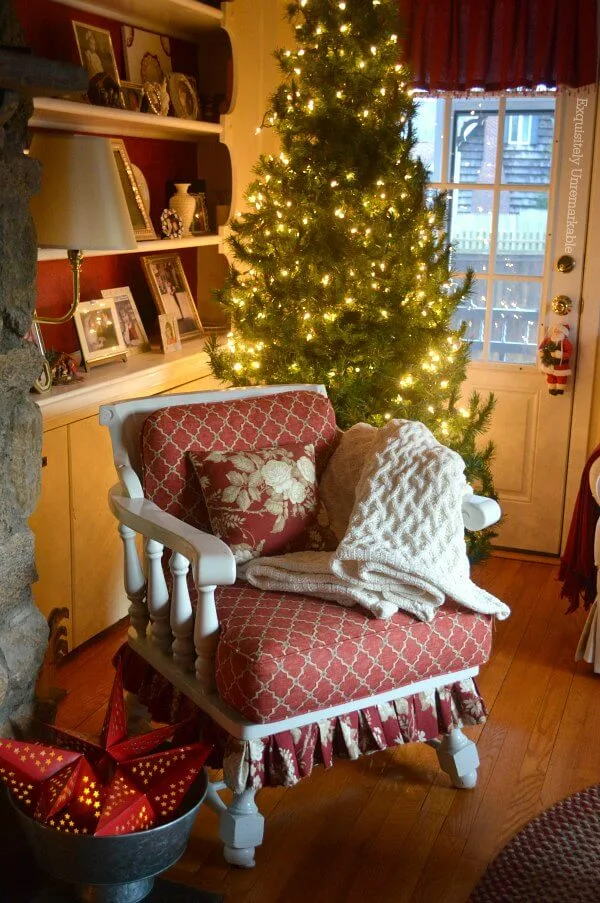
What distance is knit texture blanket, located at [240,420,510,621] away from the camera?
218 cm

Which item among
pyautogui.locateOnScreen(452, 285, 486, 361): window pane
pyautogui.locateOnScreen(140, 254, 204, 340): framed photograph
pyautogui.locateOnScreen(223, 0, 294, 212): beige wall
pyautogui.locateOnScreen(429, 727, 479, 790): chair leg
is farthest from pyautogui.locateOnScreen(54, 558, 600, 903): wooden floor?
pyautogui.locateOnScreen(223, 0, 294, 212): beige wall

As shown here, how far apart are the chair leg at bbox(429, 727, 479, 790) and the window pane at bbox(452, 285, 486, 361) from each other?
197 centimetres

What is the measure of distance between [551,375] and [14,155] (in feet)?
7.87

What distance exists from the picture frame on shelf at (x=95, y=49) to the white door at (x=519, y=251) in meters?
1.24

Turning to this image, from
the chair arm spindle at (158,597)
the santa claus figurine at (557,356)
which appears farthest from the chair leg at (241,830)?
the santa claus figurine at (557,356)

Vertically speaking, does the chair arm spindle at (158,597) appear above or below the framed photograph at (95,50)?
below

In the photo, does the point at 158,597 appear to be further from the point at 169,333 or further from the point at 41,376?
the point at 169,333

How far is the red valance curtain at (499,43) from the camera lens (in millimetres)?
3475

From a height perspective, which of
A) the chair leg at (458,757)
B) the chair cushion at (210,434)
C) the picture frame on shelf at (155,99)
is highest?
the picture frame on shelf at (155,99)

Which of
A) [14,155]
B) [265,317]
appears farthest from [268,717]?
[265,317]

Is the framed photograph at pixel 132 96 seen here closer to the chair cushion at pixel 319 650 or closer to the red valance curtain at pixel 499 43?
the red valance curtain at pixel 499 43

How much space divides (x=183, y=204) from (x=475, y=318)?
124cm

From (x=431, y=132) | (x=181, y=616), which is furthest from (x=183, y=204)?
(x=181, y=616)

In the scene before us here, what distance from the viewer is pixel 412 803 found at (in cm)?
238
